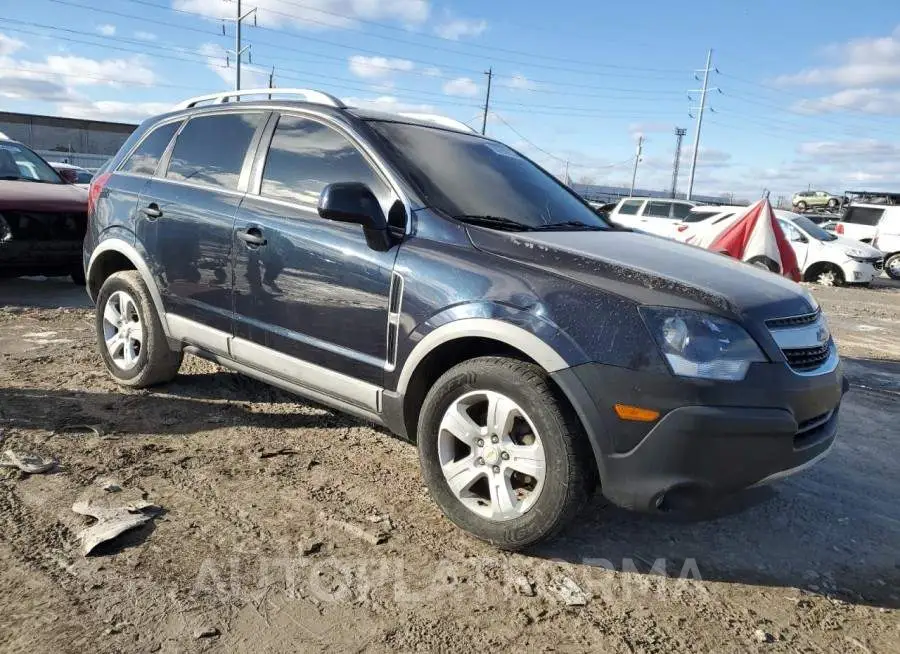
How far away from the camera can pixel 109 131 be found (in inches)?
2037

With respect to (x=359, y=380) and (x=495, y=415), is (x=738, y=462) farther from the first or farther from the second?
(x=359, y=380)

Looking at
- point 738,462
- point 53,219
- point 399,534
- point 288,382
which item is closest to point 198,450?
point 288,382

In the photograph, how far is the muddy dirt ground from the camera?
233 centimetres

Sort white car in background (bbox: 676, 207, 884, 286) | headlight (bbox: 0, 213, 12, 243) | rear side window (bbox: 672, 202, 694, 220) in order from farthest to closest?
rear side window (bbox: 672, 202, 694, 220), white car in background (bbox: 676, 207, 884, 286), headlight (bbox: 0, 213, 12, 243)

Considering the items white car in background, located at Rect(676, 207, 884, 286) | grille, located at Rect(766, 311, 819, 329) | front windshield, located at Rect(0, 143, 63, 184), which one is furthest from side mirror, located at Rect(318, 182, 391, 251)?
white car in background, located at Rect(676, 207, 884, 286)

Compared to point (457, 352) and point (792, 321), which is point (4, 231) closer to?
point (457, 352)

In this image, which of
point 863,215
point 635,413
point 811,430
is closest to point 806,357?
point 811,430

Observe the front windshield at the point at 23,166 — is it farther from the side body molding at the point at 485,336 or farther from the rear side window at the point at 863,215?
the rear side window at the point at 863,215

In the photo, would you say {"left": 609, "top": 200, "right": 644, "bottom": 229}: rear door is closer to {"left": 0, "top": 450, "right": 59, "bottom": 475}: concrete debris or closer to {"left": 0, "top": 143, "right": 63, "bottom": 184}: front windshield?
{"left": 0, "top": 143, "right": 63, "bottom": 184}: front windshield

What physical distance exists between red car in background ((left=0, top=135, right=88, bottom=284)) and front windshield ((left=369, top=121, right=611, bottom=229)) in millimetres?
5625

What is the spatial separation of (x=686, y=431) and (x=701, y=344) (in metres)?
0.31

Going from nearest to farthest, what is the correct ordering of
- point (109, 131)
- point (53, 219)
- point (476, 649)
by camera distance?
point (476, 649), point (53, 219), point (109, 131)

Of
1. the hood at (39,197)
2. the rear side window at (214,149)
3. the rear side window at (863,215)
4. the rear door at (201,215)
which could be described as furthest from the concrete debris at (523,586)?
the rear side window at (863,215)

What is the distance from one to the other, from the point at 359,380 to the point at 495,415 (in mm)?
754
